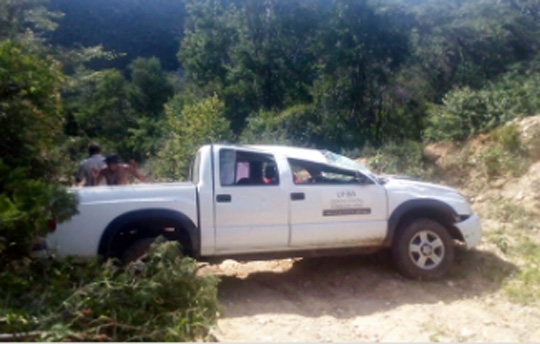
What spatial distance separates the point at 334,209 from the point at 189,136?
7.40 metres

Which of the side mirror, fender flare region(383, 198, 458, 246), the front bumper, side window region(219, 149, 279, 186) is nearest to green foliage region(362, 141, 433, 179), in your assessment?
the front bumper

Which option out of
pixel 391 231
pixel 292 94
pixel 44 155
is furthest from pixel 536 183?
pixel 292 94

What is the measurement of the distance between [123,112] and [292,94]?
28.8 feet

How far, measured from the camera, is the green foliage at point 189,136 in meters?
13.0

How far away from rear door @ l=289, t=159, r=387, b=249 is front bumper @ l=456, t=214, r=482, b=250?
96 centimetres

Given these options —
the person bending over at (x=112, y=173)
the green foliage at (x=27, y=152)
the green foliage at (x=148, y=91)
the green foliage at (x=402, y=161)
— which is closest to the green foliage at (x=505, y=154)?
the green foliage at (x=402, y=161)

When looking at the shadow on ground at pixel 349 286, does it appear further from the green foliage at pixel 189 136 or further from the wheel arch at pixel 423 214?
the green foliage at pixel 189 136

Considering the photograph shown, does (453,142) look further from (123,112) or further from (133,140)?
(123,112)

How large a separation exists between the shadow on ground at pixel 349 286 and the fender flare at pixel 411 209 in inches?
19.4

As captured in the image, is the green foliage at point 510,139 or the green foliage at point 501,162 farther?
the green foliage at point 510,139

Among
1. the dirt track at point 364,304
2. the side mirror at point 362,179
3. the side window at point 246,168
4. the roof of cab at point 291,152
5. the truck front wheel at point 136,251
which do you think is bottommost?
the dirt track at point 364,304

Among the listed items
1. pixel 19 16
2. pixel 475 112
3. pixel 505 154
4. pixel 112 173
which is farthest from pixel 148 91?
pixel 112 173

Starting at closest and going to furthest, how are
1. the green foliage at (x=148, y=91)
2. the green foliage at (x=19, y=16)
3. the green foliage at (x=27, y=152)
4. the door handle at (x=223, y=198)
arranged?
the green foliage at (x=27, y=152) → the door handle at (x=223, y=198) → the green foliage at (x=19, y=16) → the green foliage at (x=148, y=91)

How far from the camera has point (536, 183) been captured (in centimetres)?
984
